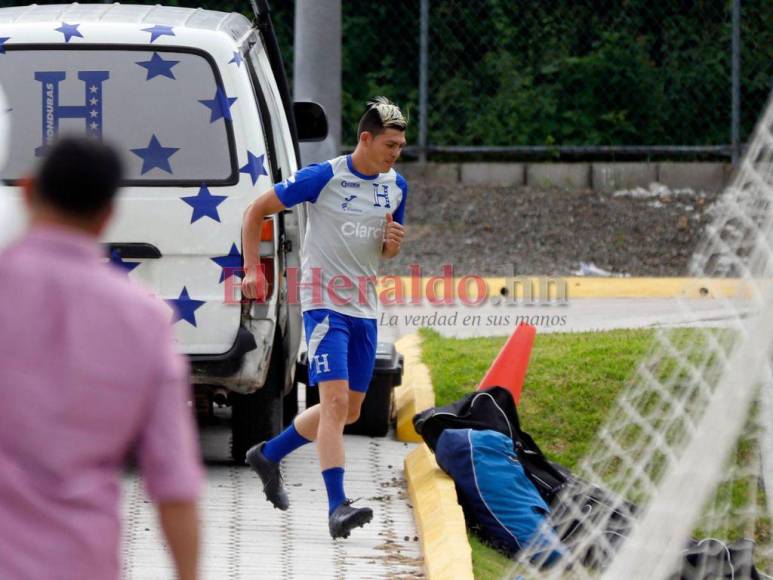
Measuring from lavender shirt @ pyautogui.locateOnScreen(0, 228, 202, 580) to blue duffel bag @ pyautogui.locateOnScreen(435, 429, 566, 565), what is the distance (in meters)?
3.66

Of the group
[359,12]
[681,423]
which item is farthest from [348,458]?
[359,12]

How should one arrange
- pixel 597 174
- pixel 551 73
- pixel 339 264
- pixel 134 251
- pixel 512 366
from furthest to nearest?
pixel 551 73 → pixel 597 174 → pixel 512 366 → pixel 134 251 → pixel 339 264

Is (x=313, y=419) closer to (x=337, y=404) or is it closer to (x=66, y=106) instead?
(x=337, y=404)

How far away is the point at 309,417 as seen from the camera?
6.88 meters

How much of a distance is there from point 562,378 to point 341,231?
282cm

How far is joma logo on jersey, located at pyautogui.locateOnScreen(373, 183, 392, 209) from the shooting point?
Answer: 6.81 m

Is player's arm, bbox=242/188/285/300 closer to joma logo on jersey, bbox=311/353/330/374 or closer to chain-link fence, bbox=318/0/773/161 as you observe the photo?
joma logo on jersey, bbox=311/353/330/374

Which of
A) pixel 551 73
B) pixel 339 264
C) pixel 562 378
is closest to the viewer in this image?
pixel 339 264

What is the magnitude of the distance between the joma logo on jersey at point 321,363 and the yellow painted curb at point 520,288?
6633 millimetres

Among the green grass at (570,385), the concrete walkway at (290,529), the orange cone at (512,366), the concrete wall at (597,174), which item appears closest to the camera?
the concrete walkway at (290,529)

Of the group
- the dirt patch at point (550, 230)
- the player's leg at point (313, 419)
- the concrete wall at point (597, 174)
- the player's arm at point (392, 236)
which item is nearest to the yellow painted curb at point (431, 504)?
the player's leg at point (313, 419)

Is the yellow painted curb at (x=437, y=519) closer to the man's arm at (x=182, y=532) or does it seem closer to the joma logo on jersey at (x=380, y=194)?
the joma logo on jersey at (x=380, y=194)

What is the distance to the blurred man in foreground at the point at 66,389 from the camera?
295 cm

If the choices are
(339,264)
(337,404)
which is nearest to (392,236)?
(339,264)
